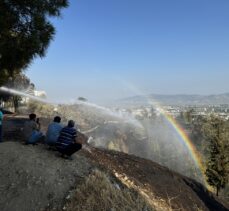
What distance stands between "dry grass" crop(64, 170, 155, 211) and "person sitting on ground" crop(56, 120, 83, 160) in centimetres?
135

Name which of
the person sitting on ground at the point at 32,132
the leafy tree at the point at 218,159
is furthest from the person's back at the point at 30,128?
the leafy tree at the point at 218,159

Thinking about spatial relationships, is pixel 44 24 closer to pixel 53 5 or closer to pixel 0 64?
pixel 53 5

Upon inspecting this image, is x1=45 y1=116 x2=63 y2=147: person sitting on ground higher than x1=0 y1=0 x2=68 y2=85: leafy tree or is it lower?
lower

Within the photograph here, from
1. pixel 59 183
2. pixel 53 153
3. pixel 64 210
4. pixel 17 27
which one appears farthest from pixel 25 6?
pixel 64 210

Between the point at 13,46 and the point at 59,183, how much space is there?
481 cm

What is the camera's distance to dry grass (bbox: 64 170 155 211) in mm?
8094

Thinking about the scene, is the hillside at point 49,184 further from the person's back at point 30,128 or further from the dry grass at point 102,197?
the person's back at point 30,128

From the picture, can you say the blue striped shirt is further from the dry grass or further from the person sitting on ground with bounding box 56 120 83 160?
the dry grass

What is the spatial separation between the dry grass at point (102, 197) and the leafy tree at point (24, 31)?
15.7 feet

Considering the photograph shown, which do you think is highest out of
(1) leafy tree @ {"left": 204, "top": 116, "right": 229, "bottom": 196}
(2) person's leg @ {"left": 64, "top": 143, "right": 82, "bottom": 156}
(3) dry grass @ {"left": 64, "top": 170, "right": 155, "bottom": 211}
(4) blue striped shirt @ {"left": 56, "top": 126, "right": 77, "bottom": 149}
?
(4) blue striped shirt @ {"left": 56, "top": 126, "right": 77, "bottom": 149}

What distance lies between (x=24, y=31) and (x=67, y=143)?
416 centimetres

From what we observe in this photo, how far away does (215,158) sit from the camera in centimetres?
3083

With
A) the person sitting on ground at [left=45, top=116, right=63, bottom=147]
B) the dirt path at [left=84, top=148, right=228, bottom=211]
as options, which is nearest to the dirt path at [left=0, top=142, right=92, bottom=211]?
the person sitting on ground at [left=45, top=116, right=63, bottom=147]

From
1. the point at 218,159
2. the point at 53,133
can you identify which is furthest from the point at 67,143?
the point at 218,159
